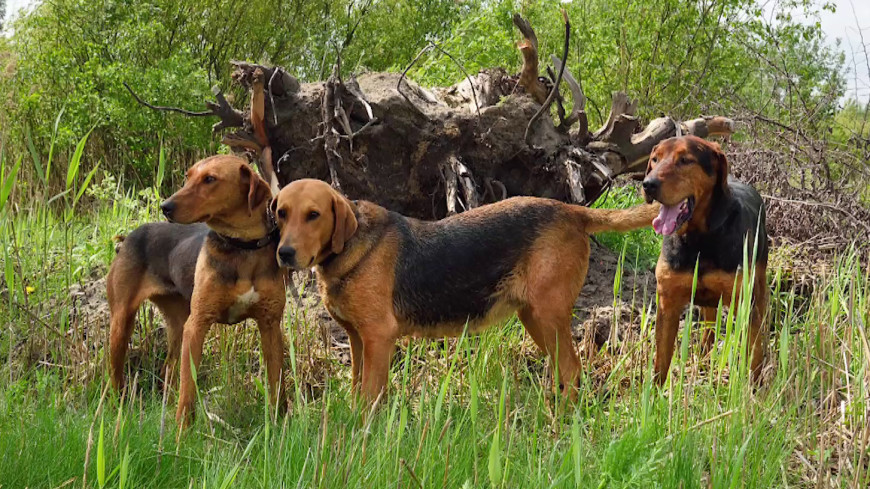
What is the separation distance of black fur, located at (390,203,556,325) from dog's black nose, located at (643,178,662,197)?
577mm

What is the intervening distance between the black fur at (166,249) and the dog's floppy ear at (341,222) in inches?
46.8

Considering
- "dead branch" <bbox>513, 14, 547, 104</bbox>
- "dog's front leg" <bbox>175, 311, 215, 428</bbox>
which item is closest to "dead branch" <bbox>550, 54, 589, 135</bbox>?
"dead branch" <bbox>513, 14, 547, 104</bbox>

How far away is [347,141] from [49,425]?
3340 mm

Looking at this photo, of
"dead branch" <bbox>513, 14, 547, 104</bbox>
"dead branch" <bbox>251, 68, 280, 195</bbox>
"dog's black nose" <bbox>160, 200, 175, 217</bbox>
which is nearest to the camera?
"dog's black nose" <bbox>160, 200, 175, 217</bbox>

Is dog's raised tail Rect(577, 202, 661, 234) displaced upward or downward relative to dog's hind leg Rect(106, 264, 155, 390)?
Result: upward

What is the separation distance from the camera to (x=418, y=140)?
6.96 metres

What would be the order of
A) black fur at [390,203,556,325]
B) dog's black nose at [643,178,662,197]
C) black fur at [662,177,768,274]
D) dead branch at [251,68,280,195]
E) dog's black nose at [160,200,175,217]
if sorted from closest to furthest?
dog's black nose at [160,200,175,217] → dog's black nose at [643,178,662,197] → black fur at [390,203,556,325] → black fur at [662,177,768,274] → dead branch at [251,68,280,195]

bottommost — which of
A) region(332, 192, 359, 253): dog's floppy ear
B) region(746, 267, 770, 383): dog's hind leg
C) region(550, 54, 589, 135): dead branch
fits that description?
region(746, 267, 770, 383): dog's hind leg

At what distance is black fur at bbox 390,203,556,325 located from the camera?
4.98 metres

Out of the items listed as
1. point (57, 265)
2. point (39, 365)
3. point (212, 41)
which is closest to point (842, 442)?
point (39, 365)

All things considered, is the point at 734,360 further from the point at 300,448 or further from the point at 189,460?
the point at 189,460

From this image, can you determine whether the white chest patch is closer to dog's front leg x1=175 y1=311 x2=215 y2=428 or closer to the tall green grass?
dog's front leg x1=175 y1=311 x2=215 y2=428

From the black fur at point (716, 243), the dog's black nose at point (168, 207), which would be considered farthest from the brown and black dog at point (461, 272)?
the dog's black nose at point (168, 207)

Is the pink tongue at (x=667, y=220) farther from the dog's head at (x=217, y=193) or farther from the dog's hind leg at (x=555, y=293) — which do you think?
the dog's head at (x=217, y=193)
